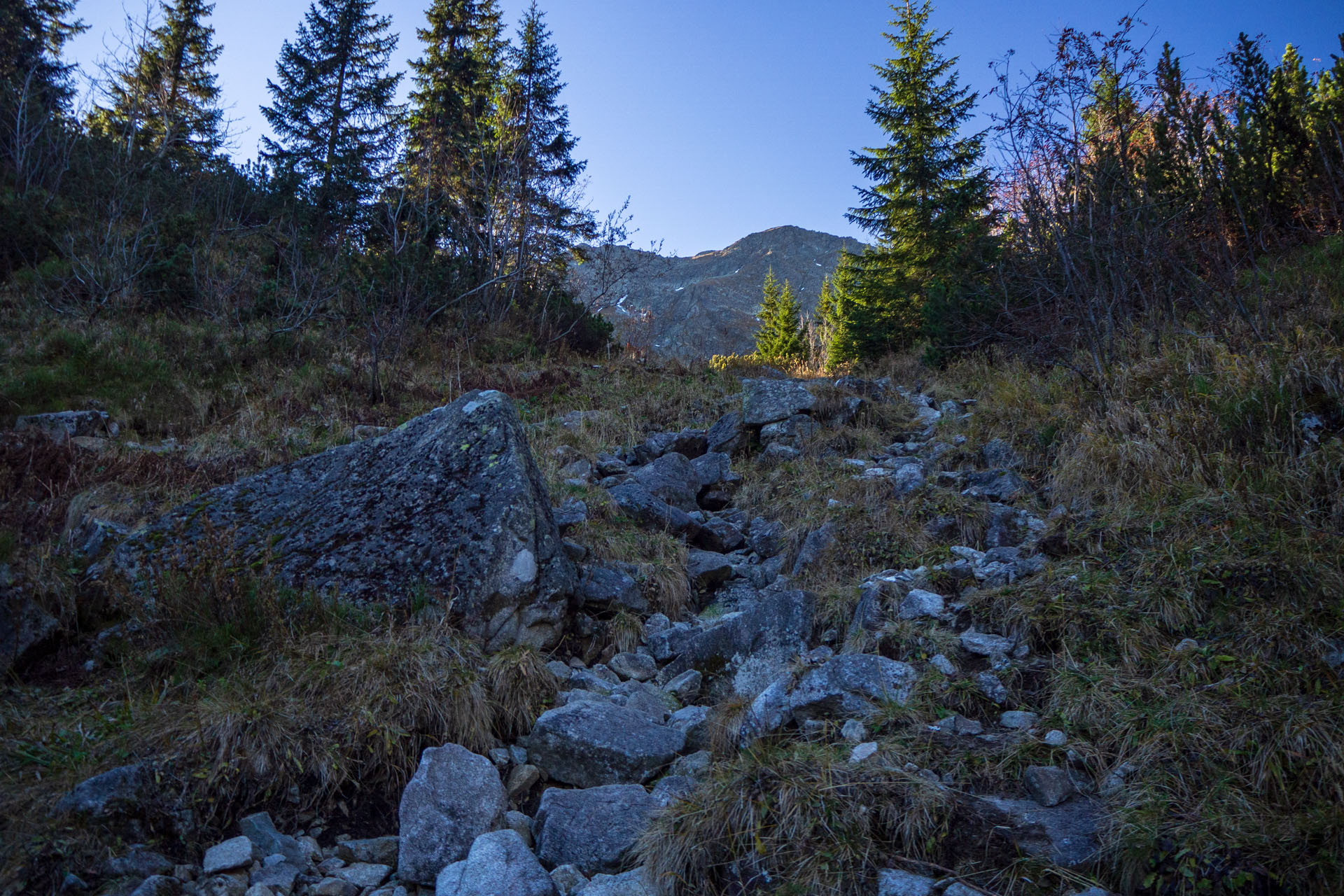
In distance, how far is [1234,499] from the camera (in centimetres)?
353

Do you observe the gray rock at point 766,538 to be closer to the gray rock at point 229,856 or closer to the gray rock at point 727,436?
the gray rock at point 727,436

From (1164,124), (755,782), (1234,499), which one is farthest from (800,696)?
(1164,124)

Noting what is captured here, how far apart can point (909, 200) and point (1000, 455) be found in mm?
11341

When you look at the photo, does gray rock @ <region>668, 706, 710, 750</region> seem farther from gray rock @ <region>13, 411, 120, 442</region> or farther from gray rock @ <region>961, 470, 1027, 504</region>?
gray rock @ <region>13, 411, 120, 442</region>

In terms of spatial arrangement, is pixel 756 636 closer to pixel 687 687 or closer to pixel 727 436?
pixel 687 687

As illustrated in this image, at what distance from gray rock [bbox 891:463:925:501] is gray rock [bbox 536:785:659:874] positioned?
3363 millimetres

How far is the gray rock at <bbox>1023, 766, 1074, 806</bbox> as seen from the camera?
7.52 feet

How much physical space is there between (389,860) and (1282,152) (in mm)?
10824

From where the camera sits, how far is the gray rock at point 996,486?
16.6 feet

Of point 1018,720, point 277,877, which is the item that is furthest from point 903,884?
point 277,877

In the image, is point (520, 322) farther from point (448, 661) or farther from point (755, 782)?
point (755, 782)

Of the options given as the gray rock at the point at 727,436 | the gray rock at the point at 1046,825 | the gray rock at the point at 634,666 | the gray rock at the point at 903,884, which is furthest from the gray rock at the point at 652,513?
the gray rock at the point at 903,884

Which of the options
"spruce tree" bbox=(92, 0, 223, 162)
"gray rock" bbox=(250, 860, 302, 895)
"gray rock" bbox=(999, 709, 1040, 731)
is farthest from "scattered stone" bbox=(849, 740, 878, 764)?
"spruce tree" bbox=(92, 0, 223, 162)

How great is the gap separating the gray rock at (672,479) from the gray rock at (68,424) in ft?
17.1
